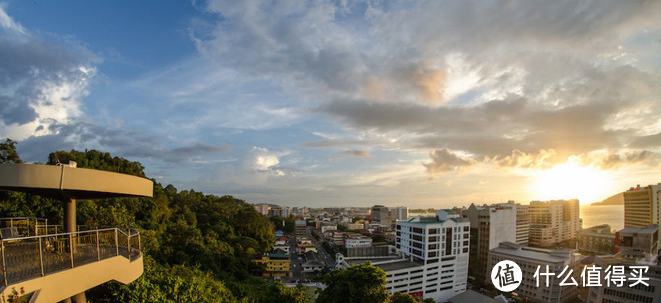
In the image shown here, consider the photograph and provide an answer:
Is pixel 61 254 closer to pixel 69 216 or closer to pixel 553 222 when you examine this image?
pixel 69 216

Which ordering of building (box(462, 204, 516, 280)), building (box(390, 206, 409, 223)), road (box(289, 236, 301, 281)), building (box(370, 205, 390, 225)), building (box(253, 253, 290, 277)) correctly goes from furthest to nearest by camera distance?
building (box(390, 206, 409, 223)) < building (box(370, 205, 390, 225)) < building (box(462, 204, 516, 280)) < road (box(289, 236, 301, 281)) < building (box(253, 253, 290, 277))

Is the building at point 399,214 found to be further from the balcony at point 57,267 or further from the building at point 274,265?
the balcony at point 57,267

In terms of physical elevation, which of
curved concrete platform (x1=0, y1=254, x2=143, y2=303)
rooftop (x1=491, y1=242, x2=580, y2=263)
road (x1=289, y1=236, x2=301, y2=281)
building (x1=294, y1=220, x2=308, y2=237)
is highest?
curved concrete platform (x1=0, y1=254, x2=143, y2=303)

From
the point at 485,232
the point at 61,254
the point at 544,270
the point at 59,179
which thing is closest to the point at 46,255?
the point at 61,254

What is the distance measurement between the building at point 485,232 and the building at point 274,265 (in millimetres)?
24860

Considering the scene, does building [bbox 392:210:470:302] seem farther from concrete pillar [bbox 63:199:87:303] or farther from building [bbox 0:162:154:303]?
building [bbox 0:162:154:303]

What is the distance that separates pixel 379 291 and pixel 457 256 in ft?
80.3

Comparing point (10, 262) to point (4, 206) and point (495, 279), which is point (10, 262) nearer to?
point (4, 206)

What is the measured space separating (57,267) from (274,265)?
1373 inches

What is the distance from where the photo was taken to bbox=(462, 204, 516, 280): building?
136 ft

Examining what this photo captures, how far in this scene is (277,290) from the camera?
13438 millimetres

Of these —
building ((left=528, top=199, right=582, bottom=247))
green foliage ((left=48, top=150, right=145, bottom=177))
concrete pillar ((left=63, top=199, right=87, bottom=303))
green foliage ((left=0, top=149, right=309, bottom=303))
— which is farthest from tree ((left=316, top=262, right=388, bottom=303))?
building ((left=528, top=199, right=582, bottom=247))

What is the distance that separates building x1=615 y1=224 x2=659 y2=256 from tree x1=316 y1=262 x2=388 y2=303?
1474 inches

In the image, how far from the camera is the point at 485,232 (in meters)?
43.1
